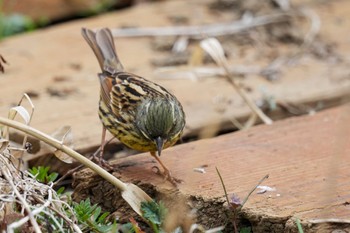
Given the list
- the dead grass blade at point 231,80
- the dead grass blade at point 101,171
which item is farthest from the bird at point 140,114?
the dead grass blade at point 231,80

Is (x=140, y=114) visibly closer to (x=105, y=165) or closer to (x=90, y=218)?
(x=105, y=165)

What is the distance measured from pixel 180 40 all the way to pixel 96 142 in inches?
75.4

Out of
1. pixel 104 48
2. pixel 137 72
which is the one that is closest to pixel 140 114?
pixel 104 48

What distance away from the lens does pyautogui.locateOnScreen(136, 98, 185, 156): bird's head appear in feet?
14.8

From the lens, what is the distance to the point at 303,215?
386 cm

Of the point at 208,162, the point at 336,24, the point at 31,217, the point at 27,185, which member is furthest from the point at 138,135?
the point at 336,24

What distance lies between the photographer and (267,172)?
4.43 meters

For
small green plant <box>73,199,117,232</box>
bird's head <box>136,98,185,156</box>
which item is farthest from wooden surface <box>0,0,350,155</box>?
small green plant <box>73,199,117,232</box>

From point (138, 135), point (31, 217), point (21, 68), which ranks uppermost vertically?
point (21, 68)

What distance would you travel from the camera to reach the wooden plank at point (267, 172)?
12.9ft

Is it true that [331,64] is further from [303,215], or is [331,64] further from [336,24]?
[303,215]

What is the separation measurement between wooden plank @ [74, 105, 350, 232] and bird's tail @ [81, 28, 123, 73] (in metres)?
0.81

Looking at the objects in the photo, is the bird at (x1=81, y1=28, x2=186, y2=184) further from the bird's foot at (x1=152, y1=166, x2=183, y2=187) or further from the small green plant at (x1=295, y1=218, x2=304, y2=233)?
the small green plant at (x1=295, y1=218, x2=304, y2=233)

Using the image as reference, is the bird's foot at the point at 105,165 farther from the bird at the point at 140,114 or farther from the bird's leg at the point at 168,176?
the bird's leg at the point at 168,176
